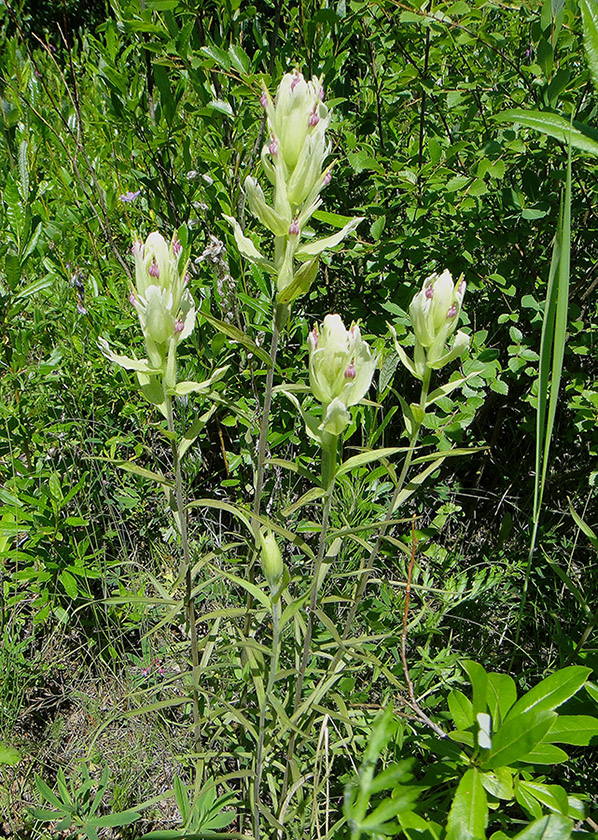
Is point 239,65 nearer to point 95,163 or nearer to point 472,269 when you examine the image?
point 472,269

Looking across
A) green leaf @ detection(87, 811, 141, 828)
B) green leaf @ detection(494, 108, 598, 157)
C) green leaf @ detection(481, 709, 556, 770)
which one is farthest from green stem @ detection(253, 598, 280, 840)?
green leaf @ detection(494, 108, 598, 157)

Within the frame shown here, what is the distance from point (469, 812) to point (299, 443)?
1102 millimetres

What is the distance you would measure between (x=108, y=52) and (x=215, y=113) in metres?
0.39

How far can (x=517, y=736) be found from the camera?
0.91 m

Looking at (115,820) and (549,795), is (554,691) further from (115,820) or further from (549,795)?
(115,820)

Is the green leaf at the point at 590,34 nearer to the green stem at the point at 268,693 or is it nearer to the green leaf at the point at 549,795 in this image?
the green stem at the point at 268,693

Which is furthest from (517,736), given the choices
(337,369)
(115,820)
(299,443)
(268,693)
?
(299,443)


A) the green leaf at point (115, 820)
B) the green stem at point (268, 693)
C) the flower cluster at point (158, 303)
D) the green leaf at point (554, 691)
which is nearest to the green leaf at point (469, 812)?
the green leaf at point (554, 691)

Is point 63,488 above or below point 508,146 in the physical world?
below

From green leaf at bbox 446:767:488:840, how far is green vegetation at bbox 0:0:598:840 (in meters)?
0.01

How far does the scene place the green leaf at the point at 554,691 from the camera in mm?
972

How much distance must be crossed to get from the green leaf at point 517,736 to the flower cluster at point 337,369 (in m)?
0.50

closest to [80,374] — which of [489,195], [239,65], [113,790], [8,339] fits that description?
[8,339]

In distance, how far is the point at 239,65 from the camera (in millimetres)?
1471
